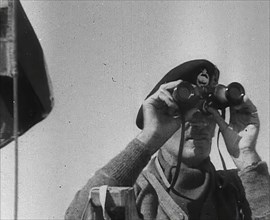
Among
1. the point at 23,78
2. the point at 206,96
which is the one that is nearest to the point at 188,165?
the point at 206,96

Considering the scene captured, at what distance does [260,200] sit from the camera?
1.33 meters

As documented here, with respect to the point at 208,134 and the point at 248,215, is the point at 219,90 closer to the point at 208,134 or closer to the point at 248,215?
the point at 208,134

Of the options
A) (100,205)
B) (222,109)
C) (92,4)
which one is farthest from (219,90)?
(100,205)

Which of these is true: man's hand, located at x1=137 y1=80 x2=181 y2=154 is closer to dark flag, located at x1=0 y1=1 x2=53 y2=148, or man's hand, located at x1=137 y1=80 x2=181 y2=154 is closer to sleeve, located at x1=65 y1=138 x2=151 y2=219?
sleeve, located at x1=65 y1=138 x2=151 y2=219

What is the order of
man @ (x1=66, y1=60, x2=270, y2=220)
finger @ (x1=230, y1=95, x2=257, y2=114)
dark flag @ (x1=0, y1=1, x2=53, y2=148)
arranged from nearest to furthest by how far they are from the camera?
1. dark flag @ (x1=0, y1=1, x2=53, y2=148)
2. man @ (x1=66, y1=60, x2=270, y2=220)
3. finger @ (x1=230, y1=95, x2=257, y2=114)

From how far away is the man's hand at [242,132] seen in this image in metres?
1.38

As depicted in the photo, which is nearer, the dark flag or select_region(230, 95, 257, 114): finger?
the dark flag

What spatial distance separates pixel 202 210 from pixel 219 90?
28cm

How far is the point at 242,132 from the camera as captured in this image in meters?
1.42

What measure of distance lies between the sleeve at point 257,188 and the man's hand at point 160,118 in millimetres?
190

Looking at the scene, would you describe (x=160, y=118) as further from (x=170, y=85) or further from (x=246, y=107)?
(x=246, y=107)

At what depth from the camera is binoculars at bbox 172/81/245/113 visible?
4.48 ft

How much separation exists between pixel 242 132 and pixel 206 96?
12 cm

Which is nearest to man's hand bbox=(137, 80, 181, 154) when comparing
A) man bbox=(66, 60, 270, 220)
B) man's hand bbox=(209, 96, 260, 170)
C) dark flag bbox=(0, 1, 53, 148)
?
man bbox=(66, 60, 270, 220)
